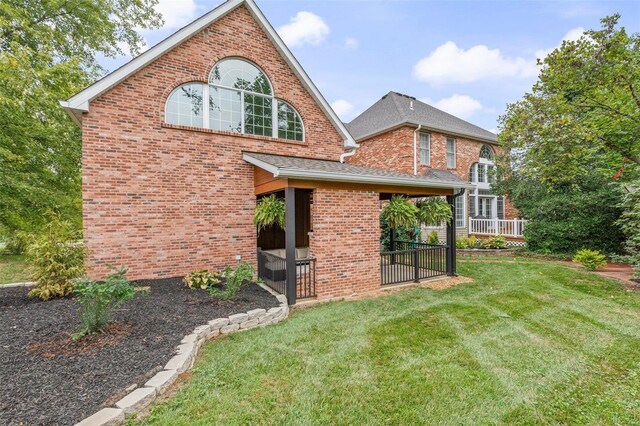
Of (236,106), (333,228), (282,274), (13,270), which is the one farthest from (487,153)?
(13,270)

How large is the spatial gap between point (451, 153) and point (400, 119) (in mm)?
3970

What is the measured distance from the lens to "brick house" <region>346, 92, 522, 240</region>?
47.9ft

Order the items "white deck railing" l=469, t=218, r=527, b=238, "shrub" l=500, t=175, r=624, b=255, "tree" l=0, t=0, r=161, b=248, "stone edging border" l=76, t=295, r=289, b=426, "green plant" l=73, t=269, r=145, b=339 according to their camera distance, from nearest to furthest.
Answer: "stone edging border" l=76, t=295, r=289, b=426, "green plant" l=73, t=269, r=145, b=339, "tree" l=0, t=0, r=161, b=248, "shrub" l=500, t=175, r=624, b=255, "white deck railing" l=469, t=218, r=527, b=238

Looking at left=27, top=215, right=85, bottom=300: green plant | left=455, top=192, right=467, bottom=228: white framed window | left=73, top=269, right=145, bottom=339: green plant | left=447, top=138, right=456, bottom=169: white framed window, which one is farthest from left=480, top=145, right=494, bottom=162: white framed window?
left=27, top=215, right=85, bottom=300: green plant

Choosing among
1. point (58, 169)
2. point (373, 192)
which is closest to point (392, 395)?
point (373, 192)

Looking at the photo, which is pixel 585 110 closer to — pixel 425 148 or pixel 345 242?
pixel 425 148

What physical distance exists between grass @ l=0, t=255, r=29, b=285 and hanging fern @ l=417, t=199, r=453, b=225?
34.1 feet

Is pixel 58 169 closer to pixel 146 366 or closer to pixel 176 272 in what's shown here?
pixel 176 272

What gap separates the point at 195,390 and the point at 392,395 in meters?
2.05

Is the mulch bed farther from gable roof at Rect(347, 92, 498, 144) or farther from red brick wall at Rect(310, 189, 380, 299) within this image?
gable roof at Rect(347, 92, 498, 144)

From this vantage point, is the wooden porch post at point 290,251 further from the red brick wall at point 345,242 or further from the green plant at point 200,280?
the green plant at point 200,280

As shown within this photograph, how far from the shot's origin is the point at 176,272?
7.29 m

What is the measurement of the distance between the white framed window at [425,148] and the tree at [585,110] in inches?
172

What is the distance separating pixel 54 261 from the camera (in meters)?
5.54
